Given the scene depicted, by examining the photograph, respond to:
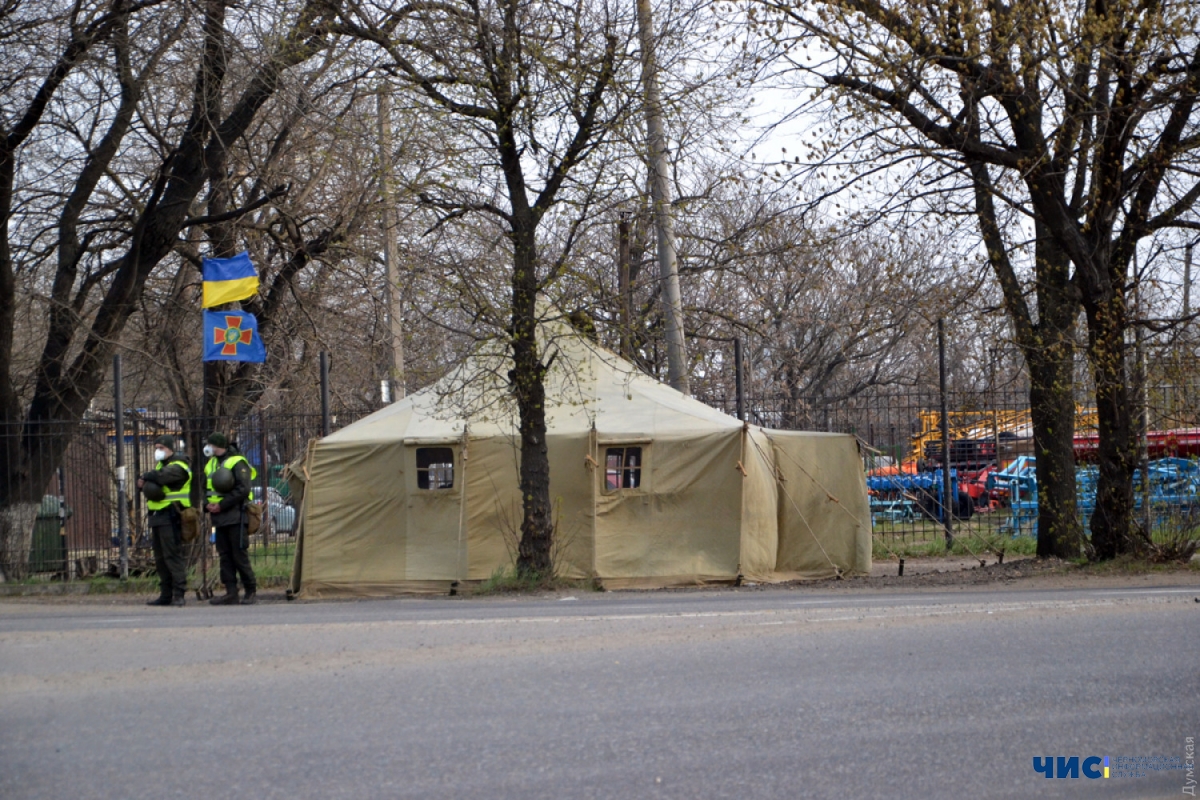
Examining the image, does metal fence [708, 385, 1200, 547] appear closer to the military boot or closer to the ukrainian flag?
the ukrainian flag

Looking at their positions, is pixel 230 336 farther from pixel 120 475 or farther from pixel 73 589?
pixel 73 589

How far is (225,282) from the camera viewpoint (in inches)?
644

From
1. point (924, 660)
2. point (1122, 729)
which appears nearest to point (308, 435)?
point (924, 660)

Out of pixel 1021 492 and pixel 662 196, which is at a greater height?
pixel 662 196

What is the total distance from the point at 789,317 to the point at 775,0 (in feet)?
52.0

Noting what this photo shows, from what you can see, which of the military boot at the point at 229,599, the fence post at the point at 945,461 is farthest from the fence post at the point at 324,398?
the fence post at the point at 945,461

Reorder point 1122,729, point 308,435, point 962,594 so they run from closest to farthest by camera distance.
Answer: point 1122,729, point 962,594, point 308,435

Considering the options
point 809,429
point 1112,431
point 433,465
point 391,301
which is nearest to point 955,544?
point 809,429

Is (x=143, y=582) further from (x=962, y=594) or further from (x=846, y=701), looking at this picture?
(x=846, y=701)

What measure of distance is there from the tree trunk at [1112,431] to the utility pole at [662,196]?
4688mm

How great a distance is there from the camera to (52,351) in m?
16.9

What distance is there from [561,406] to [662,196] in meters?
2.90

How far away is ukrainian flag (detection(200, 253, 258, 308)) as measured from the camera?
16.2m

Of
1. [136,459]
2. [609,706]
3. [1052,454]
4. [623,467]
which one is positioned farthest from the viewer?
[136,459]
